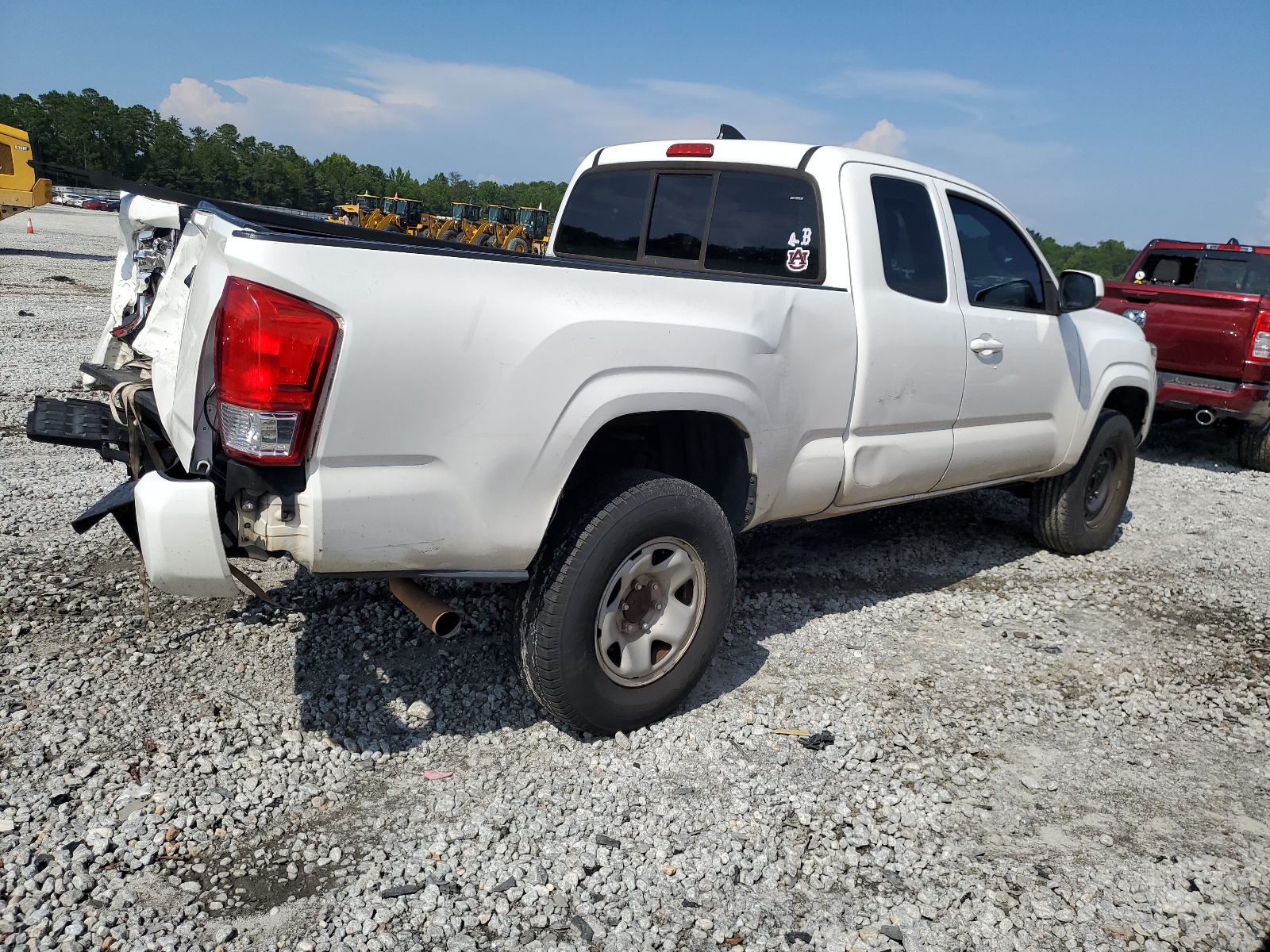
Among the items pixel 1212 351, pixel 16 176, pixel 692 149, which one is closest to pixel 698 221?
pixel 692 149

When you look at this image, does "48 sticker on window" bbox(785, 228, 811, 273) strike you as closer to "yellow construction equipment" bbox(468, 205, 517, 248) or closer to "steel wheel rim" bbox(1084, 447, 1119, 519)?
"steel wheel rim" bbox(1084, 447, 1119, 519)

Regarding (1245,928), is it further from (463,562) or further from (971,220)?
(971,220)

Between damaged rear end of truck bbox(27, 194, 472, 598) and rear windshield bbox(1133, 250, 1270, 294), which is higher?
rear windshield bbox(1133, 250, 1270, 294)

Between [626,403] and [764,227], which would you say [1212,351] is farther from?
[626,403]

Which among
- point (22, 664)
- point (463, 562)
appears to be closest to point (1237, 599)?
point (463, 562)

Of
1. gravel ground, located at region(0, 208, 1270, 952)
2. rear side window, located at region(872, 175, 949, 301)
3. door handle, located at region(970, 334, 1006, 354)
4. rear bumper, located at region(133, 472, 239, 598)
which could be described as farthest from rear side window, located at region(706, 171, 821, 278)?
rear bumper, located at region(133, 472, 239, 598)

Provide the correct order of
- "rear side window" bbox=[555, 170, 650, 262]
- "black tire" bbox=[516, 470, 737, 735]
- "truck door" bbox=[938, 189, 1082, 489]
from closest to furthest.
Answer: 1. "black tire" bbox=[516, 470, 737, 735]
2. "truck door" bbox=[938, 189, 1082, 489]
3. "rear side window" bbox=[555, 170, 650, 262]

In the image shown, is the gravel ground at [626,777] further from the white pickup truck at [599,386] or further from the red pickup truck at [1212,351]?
the red pickup truck at [1212,351]

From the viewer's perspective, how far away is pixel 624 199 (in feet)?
15.4

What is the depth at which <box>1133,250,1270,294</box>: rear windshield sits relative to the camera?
9.52 m

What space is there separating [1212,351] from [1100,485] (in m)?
3.59

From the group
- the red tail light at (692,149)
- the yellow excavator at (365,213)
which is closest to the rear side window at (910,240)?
the red tail light at (692,149)

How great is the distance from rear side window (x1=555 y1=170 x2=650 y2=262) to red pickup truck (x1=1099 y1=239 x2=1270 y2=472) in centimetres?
538

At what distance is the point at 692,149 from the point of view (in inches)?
173
